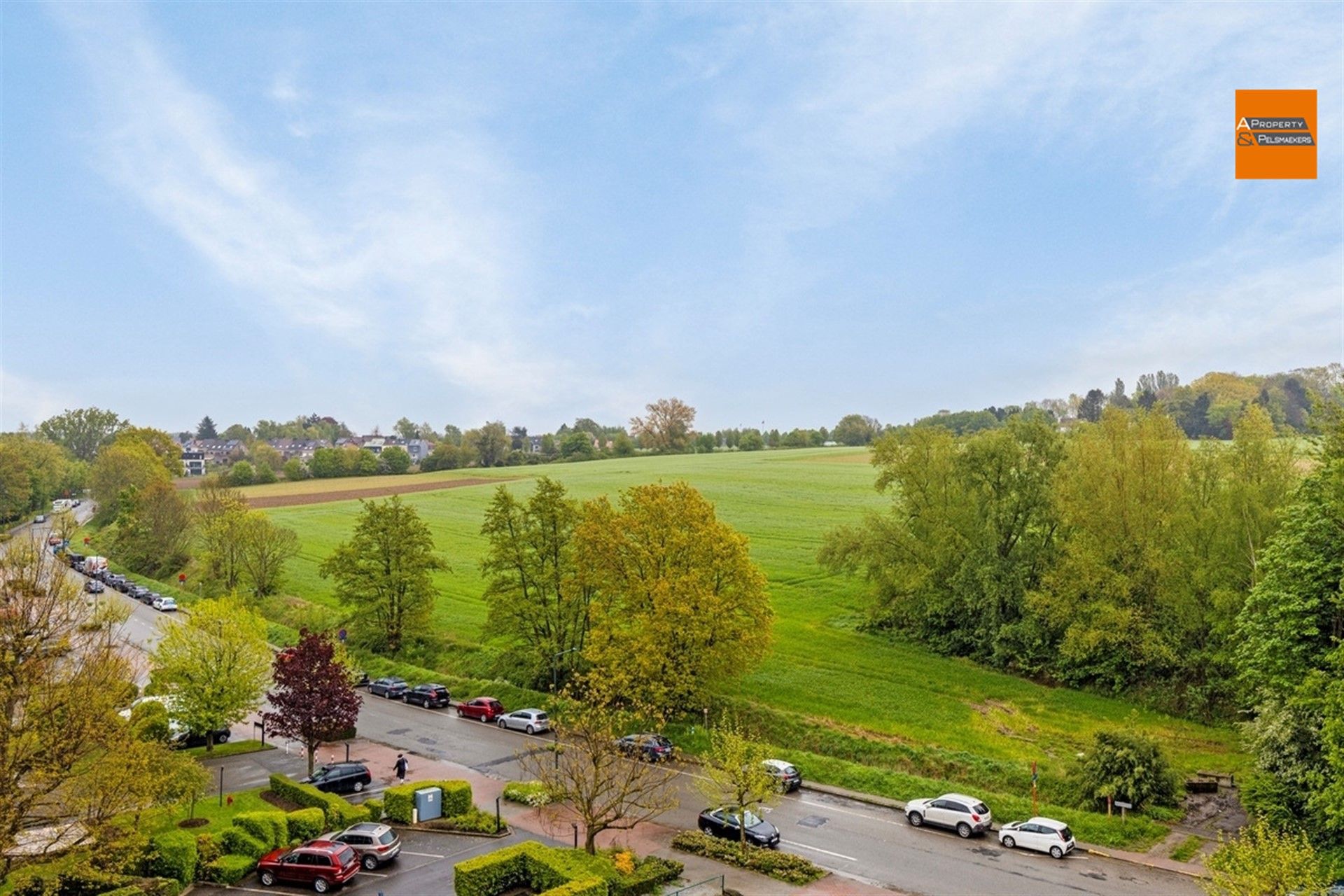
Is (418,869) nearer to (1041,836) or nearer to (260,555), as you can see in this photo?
(1041,836)

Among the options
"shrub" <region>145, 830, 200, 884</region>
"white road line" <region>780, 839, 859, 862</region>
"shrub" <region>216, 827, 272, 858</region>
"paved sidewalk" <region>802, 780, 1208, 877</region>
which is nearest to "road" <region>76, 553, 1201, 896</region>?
"white road line" <region>780, 839, 859, 862</region>

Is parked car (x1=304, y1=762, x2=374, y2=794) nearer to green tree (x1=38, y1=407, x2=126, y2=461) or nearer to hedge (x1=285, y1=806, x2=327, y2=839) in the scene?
hedge (x1=285, y1=806, x2=327, y2=839)

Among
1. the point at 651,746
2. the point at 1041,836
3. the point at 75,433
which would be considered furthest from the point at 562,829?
the point at 75,433

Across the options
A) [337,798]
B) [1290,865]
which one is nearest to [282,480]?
[337,798]

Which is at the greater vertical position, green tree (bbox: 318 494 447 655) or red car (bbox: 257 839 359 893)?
green tree (bbox: 318 494 447 655)

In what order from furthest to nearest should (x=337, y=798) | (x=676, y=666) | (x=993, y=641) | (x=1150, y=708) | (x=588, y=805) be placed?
(x=993, y=641)
(x=1150, y=708)
(x=676, y=666)
(x=337, y=798)
(x=588, y=805)

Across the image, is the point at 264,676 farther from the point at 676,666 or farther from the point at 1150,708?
the point at 1150,708
